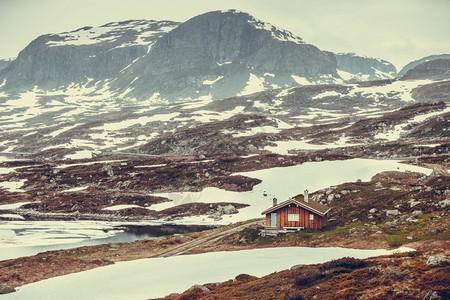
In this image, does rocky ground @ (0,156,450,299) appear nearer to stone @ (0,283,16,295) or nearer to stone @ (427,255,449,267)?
stone @ (427,255,449,267)

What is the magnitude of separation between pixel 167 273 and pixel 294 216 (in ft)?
65.7

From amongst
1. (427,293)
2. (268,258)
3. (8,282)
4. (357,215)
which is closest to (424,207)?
(357,215)

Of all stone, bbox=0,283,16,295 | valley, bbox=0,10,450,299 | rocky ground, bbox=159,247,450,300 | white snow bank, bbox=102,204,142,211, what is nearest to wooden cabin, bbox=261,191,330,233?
valley, bbox=0,10,450,299

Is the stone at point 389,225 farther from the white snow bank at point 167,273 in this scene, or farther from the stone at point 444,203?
the white snow bank at point 167,273

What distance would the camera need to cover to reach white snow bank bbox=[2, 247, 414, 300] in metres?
35.2

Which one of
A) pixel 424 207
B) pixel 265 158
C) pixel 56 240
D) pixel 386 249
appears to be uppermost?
pixel 265 158

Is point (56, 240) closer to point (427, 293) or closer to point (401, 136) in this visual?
point (427, 293)

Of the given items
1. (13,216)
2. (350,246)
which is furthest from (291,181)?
(13,216)

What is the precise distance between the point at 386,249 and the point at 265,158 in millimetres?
92551

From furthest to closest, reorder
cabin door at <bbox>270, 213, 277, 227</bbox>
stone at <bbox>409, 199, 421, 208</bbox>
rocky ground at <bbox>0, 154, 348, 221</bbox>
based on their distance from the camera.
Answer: rocky ground at <bbox>0, 154, 348, 221</bbox>, cabin door at <bbox>270, 213, 277, 227</bbox>, stone at <bbox>409, 199, 421, 208</bbox>

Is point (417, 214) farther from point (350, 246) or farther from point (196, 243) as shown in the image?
point (196, 243)

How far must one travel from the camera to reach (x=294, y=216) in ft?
175

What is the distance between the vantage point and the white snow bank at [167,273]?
35.2 m

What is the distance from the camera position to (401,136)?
164 metres
